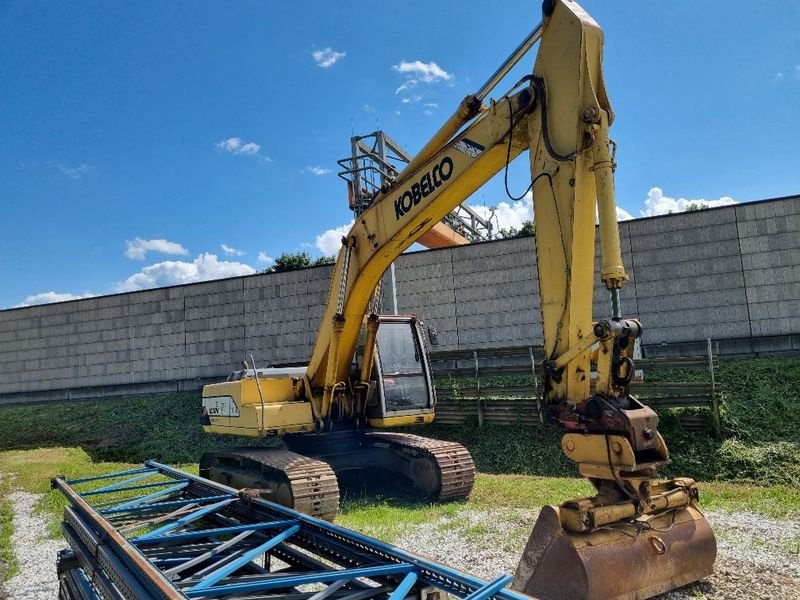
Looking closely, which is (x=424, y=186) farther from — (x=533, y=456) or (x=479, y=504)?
(x=533, y=456)

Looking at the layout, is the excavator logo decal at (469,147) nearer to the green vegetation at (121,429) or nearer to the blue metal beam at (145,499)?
the blue metal beam at (145,499)

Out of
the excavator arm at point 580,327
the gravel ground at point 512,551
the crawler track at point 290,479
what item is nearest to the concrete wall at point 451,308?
the gravel ground at point 512,551

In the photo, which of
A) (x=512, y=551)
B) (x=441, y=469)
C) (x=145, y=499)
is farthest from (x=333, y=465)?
(x=512, y=551)

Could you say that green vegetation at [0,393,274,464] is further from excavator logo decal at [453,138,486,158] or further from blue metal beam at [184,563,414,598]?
blue metal beam at [184,563,414,598]

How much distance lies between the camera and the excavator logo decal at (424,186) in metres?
5.71

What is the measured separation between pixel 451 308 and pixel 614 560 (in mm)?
9588


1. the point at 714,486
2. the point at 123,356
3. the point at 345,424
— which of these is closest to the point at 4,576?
the point at 345,424

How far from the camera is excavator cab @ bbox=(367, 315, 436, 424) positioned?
760cm

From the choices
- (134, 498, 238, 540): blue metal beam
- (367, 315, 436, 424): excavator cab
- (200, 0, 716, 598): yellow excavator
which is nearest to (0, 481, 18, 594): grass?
(134, 498, 238, 540): blue metal beam

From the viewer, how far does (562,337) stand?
174 inches

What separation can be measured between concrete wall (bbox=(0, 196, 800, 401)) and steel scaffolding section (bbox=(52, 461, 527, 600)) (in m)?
8.50

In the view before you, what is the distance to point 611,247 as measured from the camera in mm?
4234

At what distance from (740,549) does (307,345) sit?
11.2 metres

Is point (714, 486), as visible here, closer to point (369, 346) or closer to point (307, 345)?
point (369, 346)
